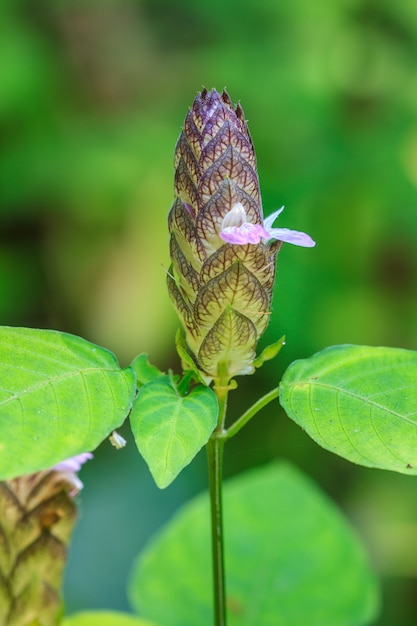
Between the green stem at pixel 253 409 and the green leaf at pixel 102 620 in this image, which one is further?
the green leaf at pixel 102 620

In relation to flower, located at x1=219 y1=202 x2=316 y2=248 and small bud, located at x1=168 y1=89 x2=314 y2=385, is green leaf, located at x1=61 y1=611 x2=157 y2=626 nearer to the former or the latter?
small bud, located at x1=168 y1=89 x2=314 y2=385

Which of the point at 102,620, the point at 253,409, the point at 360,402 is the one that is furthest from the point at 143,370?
the point at 102,620

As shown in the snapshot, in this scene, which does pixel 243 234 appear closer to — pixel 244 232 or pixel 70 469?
pixel 244 232

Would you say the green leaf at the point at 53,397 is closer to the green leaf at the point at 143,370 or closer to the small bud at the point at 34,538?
the green leaf at the point at 143,370

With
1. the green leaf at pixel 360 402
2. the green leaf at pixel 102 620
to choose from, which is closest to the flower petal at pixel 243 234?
the green leaf at pixel 360 402

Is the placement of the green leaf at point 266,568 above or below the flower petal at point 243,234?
below

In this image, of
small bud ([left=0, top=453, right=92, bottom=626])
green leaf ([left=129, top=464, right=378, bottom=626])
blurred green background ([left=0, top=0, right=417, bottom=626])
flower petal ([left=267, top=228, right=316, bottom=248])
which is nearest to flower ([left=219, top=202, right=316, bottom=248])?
flower petal ([left=267, top=228, right=316, bottom=248])
